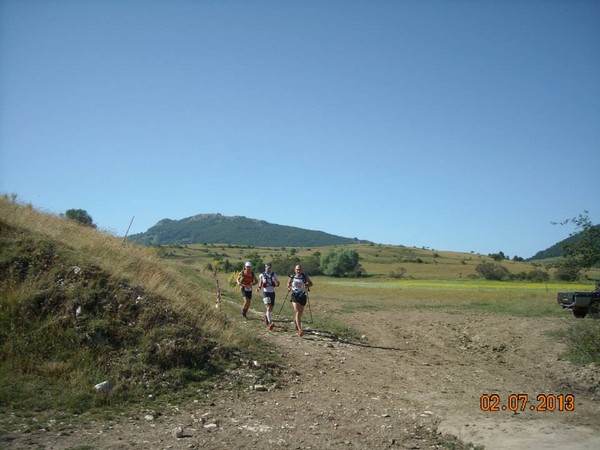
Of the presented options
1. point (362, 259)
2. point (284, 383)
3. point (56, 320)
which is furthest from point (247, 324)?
point (362, 259)

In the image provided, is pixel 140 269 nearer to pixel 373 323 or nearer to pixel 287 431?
pixel 287 431

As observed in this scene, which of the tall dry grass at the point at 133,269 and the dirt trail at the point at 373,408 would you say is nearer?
the dirt trail at the point at 373,408

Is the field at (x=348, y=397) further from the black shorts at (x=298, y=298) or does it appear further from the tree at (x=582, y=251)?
the tree at (x=582, y=251)

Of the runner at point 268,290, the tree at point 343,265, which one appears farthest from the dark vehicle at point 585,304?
the tree at point 343,265

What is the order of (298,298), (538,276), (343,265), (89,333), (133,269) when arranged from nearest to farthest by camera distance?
(89,333) → (133,269) → (298,298) → (538,276) → (343,265)

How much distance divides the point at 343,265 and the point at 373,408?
2997 inches

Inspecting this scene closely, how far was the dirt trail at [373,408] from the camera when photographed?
6.32 m

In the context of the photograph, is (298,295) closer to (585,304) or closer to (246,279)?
(246,279)

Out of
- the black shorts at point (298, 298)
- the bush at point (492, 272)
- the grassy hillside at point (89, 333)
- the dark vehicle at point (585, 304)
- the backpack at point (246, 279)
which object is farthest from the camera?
the bush at point (492, 272)

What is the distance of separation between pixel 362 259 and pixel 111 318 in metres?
102
